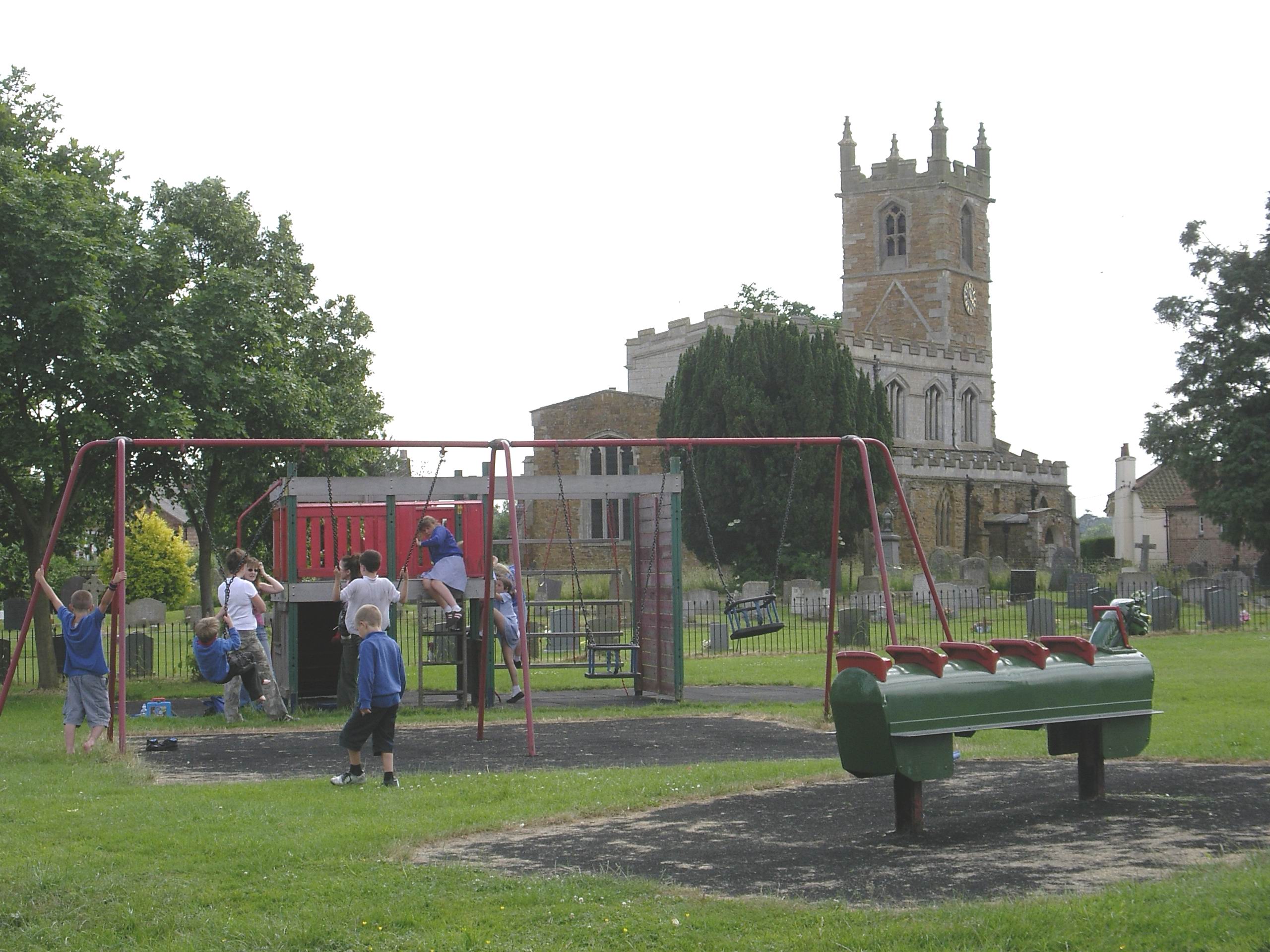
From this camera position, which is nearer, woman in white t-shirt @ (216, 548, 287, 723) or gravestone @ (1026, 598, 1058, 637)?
woman in white t-shirt @ (216, 548, 287, 723)

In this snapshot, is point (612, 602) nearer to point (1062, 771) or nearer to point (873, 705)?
point (1062, 771)

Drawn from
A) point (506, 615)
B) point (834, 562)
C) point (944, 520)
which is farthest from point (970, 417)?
point (834, 562)

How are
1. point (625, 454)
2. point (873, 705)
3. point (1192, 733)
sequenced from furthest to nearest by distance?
point (625, 454)
point (1192, 733)
point (873, 705)

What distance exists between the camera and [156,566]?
1772 inches

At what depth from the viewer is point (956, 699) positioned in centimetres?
862

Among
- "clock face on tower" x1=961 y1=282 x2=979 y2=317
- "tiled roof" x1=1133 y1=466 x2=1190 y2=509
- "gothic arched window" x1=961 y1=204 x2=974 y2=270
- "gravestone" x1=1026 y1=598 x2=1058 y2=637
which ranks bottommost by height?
"gravestone" x1=1026 y1=598 x2=1058 y2=637

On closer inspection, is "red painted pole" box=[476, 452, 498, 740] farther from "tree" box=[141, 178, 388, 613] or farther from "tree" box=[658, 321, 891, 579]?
"tree" box=[658, 321, 891, 579]

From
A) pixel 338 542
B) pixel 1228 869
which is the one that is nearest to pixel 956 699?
pixel 1228 869

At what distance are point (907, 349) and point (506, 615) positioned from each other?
2101 inches

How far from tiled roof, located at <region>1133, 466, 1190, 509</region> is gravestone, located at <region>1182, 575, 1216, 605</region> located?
37996 mm

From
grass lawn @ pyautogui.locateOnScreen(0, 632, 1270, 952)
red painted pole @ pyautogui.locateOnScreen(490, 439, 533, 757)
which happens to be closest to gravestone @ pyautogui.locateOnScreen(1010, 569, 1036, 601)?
red painted pole @ pyautogui.locateOnScreen(490, 439, 533, 757)

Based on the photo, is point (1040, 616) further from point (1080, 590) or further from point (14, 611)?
point (14, 611)

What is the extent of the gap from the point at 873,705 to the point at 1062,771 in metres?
3.29

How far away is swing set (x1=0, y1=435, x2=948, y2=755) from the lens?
13414 millimetres
